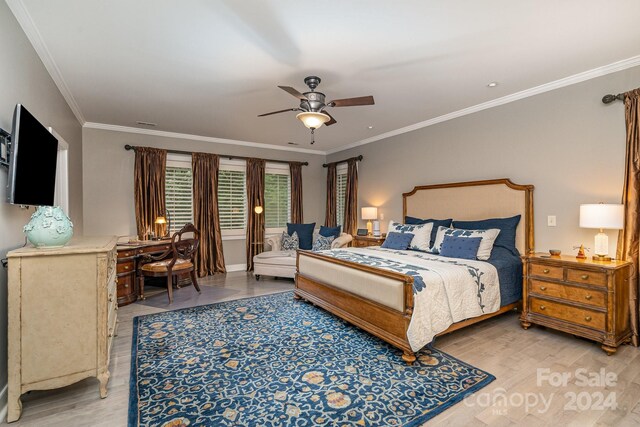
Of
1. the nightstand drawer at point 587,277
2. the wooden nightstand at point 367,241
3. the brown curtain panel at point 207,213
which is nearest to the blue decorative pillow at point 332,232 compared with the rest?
the wooden nightstand at point 367,241

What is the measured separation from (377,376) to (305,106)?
108 inches

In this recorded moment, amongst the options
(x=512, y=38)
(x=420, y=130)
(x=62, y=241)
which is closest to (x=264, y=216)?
(x=420, y=130)

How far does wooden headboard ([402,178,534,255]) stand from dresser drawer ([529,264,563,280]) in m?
0.46

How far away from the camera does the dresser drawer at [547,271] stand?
3.02m

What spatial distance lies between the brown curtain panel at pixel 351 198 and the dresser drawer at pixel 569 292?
3.66 meters

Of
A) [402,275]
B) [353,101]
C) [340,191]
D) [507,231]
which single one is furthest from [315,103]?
[340,191]

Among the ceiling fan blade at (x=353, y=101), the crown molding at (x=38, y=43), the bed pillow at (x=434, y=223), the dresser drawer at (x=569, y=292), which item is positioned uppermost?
the crown molding at (x=38, y=43)

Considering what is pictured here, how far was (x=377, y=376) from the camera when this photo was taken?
2336 millimetres

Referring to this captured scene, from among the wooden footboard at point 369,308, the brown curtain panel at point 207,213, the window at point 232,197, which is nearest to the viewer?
the wooden footboard at point 369,308

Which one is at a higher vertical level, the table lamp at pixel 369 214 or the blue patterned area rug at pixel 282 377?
the table lamp at pixel 369 214

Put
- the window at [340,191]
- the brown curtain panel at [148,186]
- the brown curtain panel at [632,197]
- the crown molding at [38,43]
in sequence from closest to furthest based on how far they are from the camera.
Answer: the crown molding at [38,43]
the brown curtain panel at [632,197]
the brown curtain panel at [148,186]
the window at [340,191]

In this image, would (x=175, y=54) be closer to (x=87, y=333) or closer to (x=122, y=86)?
(x=122, y=86)

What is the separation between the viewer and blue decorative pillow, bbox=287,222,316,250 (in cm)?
602

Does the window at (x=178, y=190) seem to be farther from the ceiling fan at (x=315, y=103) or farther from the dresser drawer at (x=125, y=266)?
the ceiling fan at (x=315, y=103)
